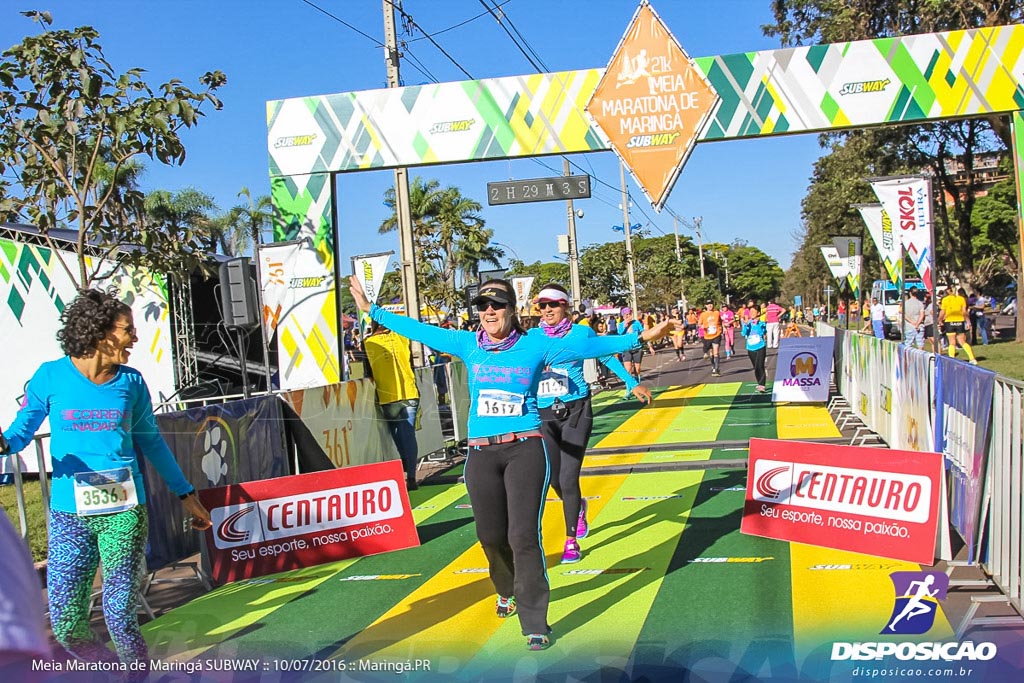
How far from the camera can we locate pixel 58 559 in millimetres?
4074

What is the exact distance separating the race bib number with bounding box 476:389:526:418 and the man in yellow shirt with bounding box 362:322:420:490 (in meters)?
5.54

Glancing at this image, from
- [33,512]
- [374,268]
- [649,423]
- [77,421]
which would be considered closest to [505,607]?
[77,421]

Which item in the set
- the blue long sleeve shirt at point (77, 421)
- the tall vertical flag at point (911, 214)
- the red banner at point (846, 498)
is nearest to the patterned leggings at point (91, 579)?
the blue long sleeve shirt at point (77, 421)

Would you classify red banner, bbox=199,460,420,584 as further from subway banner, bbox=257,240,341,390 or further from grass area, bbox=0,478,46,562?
subway banner, bbox=257,240,341,390

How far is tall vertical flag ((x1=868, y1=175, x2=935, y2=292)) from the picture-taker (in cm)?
1091

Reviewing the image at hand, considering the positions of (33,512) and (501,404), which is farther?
(33,512)

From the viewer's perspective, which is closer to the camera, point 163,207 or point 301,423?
point 301,423

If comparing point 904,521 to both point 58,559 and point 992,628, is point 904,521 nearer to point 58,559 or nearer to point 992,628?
point 992,628

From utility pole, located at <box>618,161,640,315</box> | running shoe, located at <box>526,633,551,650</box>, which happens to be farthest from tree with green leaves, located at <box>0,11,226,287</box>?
utility pole, located at <box>618,161,640,315</box>

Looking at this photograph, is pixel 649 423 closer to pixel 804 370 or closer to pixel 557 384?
pixel 804 370

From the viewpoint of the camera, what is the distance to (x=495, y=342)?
17.3ft

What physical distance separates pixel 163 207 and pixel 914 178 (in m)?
26.4

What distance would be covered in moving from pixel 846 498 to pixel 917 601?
158cm

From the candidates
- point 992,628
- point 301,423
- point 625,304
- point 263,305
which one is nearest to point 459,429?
point 263,305
